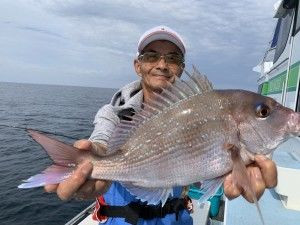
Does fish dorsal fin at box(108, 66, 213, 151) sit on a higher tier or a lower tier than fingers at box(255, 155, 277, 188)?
Result: higher

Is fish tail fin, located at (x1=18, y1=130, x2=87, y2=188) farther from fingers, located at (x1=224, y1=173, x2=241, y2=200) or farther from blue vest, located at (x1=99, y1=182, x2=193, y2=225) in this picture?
fingers, located at (x1=224, y1=173, x2=241, y2=200)

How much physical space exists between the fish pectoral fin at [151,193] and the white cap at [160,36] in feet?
5.01

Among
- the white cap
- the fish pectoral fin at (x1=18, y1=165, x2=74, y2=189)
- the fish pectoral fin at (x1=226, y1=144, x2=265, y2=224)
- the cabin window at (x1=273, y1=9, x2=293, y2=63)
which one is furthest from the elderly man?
the cabin window at (x1=273, y1=9, x2=293, y2=63)

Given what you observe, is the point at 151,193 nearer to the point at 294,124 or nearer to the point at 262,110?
the point at 262,110

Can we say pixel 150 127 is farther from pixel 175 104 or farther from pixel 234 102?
pixel 234 102

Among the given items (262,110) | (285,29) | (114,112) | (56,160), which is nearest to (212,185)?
(262,110)

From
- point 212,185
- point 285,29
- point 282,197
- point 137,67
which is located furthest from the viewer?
point 285,29

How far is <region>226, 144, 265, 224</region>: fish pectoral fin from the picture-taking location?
2555 millimetres

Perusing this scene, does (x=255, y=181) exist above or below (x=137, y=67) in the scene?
below

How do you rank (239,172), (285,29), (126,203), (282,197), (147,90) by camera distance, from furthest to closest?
(285,29) < (282,197) < (147,90) < (126,203) < (239,172)

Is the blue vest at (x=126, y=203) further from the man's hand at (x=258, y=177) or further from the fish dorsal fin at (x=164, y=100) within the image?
the man's hand at (x=258, y=177)

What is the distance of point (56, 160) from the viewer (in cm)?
270

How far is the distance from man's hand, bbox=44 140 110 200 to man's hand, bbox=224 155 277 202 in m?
1.04

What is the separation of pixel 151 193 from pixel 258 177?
822 millimetres
